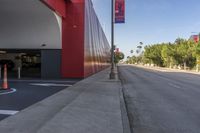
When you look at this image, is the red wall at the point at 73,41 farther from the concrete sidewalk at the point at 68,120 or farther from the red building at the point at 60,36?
the concrete sidewalk at the point at 68,120

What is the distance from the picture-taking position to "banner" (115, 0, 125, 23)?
2906cm

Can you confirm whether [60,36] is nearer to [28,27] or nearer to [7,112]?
[28,27]

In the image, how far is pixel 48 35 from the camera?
96.7 ft

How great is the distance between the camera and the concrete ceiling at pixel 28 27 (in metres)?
26.3

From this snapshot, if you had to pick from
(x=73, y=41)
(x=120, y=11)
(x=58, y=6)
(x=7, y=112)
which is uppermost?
(x=120, y=11)

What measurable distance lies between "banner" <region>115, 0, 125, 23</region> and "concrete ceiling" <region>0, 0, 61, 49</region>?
4.93 metres

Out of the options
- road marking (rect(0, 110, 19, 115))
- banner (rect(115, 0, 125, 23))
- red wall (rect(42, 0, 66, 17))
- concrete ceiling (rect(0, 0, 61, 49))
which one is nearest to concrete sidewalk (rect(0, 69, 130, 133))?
road marking (rect(0, 110, 19, 115))

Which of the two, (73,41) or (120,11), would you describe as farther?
(120,11)

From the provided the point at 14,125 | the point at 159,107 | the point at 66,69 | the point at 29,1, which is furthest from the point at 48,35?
the point at 14,125

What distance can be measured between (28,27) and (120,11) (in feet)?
25.9

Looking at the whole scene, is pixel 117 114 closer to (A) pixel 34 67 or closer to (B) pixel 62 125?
(B) pixel 62 125

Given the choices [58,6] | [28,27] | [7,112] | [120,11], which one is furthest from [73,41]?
[7,112]

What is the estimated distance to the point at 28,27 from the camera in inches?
1180

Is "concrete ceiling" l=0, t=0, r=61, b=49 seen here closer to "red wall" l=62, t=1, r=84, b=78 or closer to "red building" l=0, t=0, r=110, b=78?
"red building" l=0, t=0, r=110, b=78
